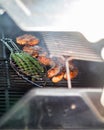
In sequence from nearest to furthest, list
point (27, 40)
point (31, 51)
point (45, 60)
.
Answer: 1. point (45, 60)
2. point (31, 51)
3. point (27, 40)

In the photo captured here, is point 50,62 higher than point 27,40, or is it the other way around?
point 27,40

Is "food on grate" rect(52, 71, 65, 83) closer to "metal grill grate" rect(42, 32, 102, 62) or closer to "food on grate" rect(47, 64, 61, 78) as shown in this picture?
"food on grate" rect(47, 64, 61, 78)

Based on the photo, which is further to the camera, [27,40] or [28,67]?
[27,40]

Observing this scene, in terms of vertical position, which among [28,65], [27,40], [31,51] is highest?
[27,40]

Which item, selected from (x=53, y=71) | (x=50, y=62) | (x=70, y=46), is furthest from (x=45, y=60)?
(x=70, y=46)

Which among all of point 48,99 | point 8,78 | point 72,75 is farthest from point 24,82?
point 48,99

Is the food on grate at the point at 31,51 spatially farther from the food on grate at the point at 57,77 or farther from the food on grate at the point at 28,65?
the food on grate at the point at 57,77

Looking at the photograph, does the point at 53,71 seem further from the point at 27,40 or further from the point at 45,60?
the point at 27,40
